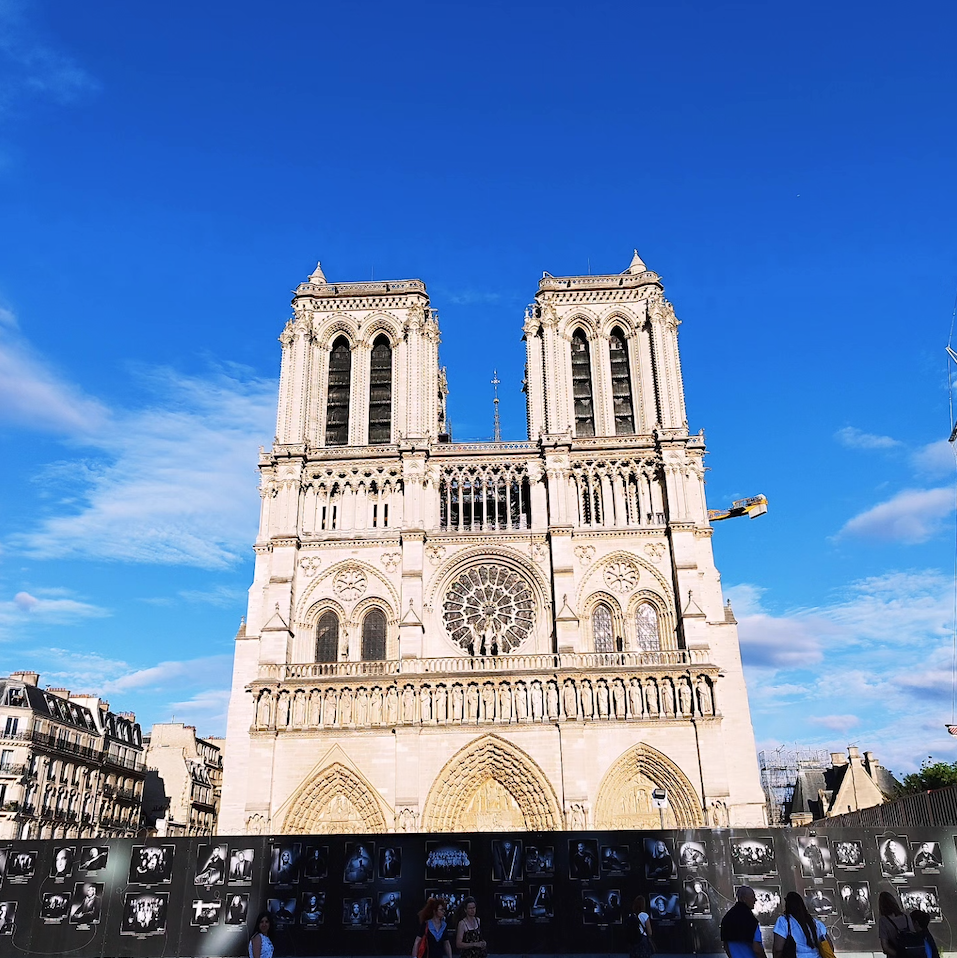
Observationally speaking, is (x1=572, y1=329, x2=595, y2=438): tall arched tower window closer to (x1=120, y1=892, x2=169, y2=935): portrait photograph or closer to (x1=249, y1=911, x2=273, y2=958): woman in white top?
(x1=120, y1=892, x2=169, y2=935): portrait photograph

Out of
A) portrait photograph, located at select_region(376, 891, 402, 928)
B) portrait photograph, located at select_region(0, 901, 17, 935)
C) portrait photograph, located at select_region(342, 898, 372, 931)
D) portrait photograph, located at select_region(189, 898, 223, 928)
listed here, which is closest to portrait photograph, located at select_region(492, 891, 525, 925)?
portrait photograph, located at select_region(376, 891, 402, 928)

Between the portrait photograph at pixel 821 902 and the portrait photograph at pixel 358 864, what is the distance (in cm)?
737

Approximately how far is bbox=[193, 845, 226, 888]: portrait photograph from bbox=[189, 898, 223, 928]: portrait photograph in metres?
0.27

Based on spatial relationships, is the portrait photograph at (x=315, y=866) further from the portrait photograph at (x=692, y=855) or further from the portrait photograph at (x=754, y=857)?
the portrait photograph at (x=754, y=857)

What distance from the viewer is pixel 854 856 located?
50.6ft

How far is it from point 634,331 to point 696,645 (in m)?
14.2

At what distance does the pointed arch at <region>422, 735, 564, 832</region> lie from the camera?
3064 centimetres

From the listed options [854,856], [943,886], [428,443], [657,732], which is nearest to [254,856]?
[854,856]

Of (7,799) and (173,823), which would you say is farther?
(173,823)

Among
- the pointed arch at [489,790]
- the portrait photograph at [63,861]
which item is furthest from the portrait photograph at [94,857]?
the pointed arch at [489,790]

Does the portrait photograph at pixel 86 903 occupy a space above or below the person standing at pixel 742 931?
above

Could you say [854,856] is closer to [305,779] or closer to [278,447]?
[305,779]

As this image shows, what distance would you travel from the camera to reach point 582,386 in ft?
129

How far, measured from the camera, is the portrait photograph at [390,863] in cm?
1586
